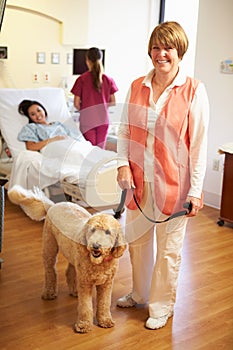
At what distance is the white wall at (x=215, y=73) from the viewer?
4.58 metres

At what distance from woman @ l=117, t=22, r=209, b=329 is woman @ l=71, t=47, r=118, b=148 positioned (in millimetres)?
2014

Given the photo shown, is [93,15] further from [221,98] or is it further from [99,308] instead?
[99,308]

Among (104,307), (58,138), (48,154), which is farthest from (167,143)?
(58,138)

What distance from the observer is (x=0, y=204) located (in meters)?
3.24

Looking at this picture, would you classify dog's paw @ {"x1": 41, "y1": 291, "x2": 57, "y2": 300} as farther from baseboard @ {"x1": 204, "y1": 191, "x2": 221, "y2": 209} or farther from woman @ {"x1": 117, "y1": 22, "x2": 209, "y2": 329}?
baseboard @ {"x1": 204, "y1": 191, "x2": 221, "y2": 209}

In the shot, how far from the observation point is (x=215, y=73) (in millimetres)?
4715

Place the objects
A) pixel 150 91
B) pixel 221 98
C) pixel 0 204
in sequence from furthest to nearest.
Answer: pixel 221 98, pixel 0 204, pixel 150 91

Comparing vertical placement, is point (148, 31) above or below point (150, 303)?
above

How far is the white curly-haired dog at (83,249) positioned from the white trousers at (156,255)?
22 centimetres

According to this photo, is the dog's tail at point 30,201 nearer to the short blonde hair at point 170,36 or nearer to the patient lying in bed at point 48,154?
the patient lying in bed at point 48,154

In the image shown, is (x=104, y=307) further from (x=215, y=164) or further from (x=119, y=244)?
(x=215, y=164)

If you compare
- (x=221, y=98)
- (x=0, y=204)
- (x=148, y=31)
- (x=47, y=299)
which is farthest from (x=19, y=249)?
(x=148, y=31)

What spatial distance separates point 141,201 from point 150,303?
53 cm

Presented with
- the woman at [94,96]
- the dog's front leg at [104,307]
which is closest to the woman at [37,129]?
the woman at [94,96]
